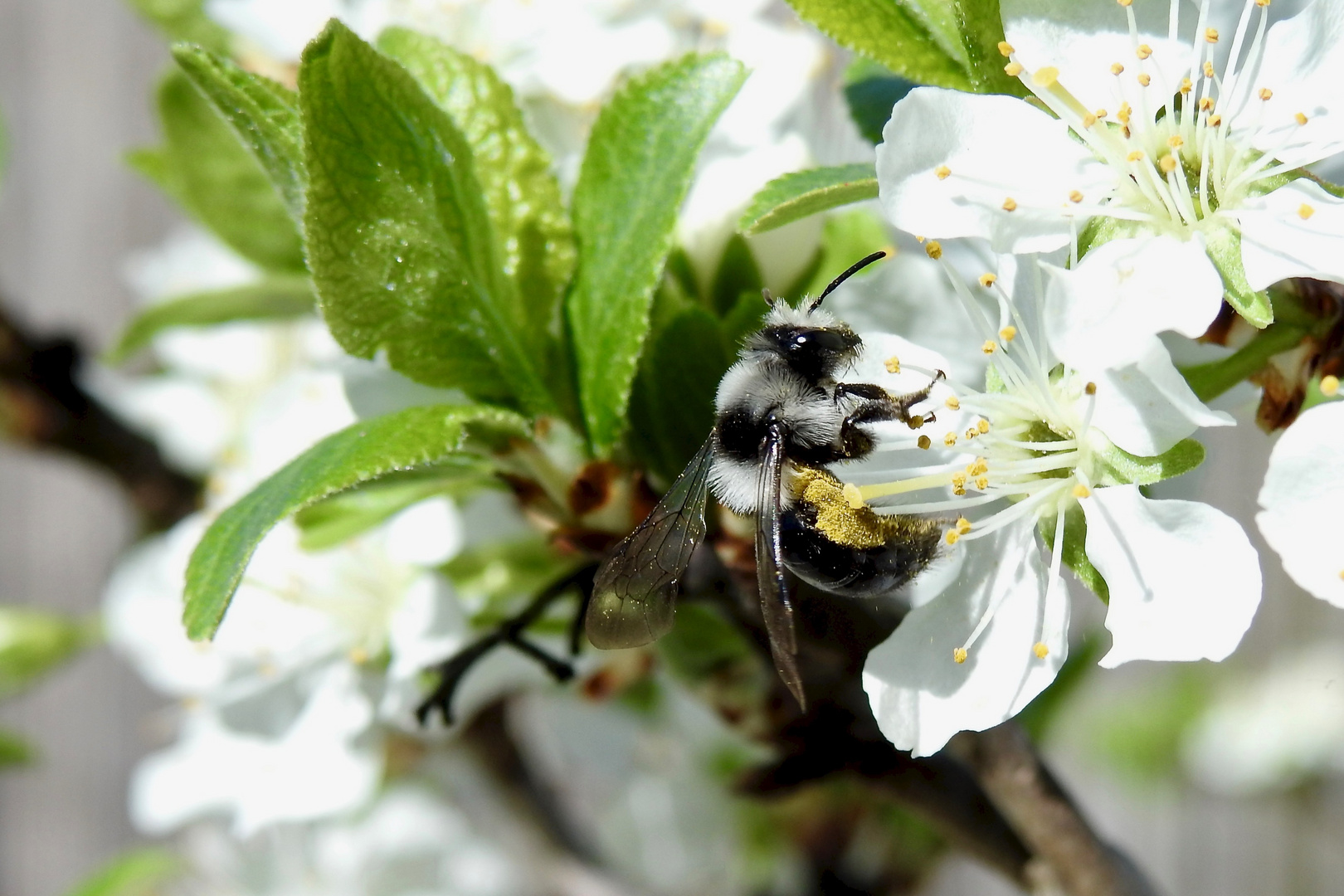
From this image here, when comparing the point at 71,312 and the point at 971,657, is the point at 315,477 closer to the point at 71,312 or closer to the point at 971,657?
the point at 971,657

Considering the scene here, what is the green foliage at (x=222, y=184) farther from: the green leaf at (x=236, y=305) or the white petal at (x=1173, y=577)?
the white petal at (x=1173, y=577)

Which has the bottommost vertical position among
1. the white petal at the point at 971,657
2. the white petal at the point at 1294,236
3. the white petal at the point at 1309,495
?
the white petal at the point at 971,657

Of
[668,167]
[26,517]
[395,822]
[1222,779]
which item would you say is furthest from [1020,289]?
[26,517]

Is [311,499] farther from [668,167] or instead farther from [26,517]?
[26,517]

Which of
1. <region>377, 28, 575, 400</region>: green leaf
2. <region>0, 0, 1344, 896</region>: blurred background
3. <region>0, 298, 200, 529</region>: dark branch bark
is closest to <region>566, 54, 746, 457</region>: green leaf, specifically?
<region>377, 28, 575, 400</region>: green leaf

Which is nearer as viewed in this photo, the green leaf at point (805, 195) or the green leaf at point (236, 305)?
the green leaf at point (805, 195)

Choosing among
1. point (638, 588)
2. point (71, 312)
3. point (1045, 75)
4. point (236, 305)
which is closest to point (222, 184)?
point (236, 305)

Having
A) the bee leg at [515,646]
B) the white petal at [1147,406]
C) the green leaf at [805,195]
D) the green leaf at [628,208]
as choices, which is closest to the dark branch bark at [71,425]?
the bee leg at [515,646]
